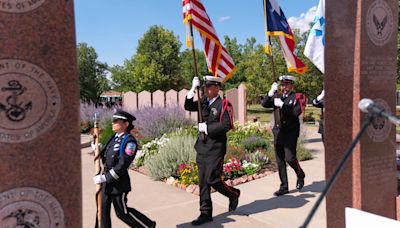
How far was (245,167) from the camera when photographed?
7.11m

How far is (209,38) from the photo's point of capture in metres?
5.28

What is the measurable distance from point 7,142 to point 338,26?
2996 millimetres

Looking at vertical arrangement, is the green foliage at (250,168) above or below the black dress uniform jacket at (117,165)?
below

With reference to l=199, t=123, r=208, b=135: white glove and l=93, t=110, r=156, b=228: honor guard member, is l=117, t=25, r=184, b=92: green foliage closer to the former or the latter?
l=199, t=123, r=208, b=135: white glove

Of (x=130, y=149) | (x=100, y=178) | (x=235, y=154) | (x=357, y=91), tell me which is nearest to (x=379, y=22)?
(x=357, y=91)

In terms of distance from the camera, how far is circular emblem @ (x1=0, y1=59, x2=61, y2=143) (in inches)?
89.7

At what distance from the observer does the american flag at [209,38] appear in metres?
5.06

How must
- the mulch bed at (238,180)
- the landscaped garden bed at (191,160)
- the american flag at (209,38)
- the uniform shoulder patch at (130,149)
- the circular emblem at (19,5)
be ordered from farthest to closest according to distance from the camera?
the landscaped garden bed at (191,160) < the mulch bed at (238,180) < the american flag at (209,38) < the uniform shoulder patch at (130,149) < the circular emblem at (19,5)

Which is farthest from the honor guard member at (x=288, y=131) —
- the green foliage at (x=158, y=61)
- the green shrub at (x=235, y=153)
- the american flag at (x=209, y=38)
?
the green foliage at (x=158, y=61)

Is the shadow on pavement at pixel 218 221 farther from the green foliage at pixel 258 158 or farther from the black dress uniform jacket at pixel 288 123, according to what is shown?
the green foliage at pixel 258 158

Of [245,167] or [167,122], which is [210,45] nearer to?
[245,167]

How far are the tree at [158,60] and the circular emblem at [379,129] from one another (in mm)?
29675

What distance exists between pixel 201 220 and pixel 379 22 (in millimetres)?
3007

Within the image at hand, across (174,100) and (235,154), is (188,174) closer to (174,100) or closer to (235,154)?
(235,154)
